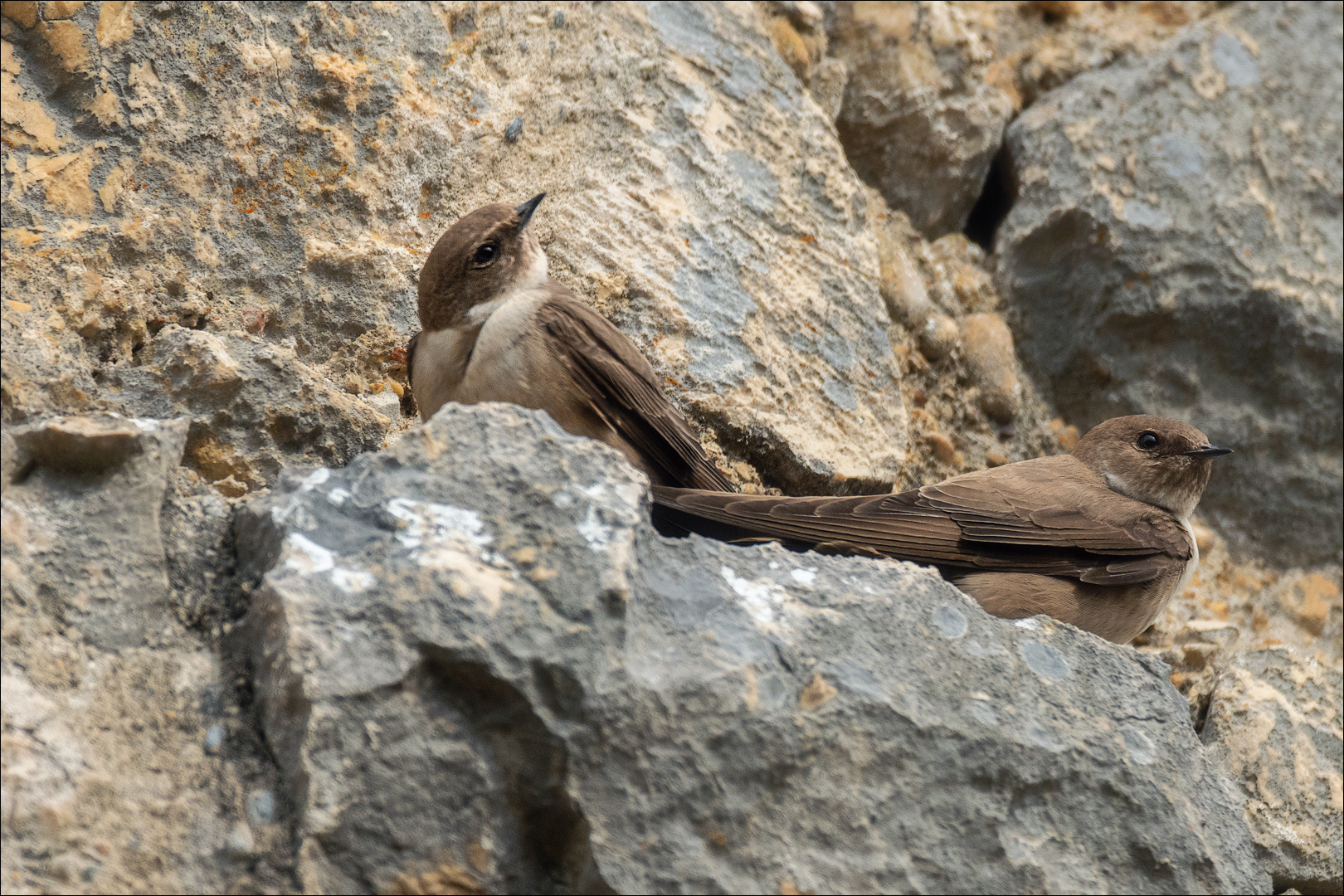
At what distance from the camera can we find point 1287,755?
4.38 meters

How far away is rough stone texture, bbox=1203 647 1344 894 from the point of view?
4176 mm

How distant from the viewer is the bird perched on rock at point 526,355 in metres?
3.83

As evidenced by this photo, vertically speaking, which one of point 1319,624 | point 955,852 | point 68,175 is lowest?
point 1319,624

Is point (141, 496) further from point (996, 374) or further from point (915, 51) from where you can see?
point (915, 51)

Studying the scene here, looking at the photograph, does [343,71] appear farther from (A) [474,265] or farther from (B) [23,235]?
(B) [23,235]

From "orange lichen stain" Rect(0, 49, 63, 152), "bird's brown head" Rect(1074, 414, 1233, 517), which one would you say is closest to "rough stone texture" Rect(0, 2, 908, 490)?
"orange lichen stain" Rect(0, 49, 63, 152)

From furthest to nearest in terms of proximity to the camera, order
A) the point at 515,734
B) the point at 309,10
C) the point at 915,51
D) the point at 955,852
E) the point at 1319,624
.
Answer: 1. the point at 915,51
2. the point at 1319,624
3. the point at 309,10
4. the point at 955,852
5. the point at 515,734

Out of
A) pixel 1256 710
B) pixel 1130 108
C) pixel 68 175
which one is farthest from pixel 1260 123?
pixel 68 175

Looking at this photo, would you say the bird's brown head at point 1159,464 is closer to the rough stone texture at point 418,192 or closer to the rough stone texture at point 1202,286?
the rough stone texture at point 1202,286

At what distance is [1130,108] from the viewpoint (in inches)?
229

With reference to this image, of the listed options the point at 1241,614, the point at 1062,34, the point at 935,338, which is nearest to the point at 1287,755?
the point at 1241,614

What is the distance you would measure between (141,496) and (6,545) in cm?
29

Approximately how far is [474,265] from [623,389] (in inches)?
25.2

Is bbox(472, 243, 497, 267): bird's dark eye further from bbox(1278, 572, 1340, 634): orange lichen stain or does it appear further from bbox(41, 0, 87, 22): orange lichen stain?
bbox(1278, 572, 1340, 634): orange lichen stain
